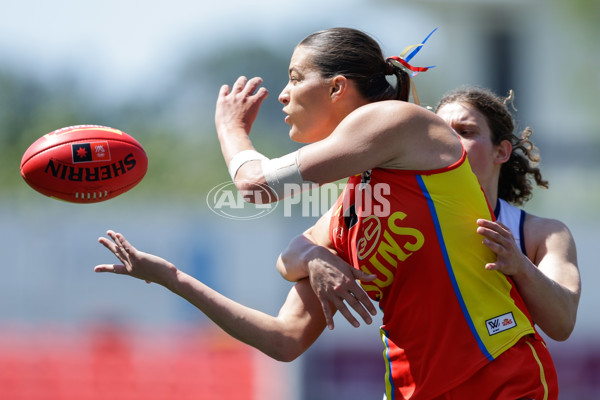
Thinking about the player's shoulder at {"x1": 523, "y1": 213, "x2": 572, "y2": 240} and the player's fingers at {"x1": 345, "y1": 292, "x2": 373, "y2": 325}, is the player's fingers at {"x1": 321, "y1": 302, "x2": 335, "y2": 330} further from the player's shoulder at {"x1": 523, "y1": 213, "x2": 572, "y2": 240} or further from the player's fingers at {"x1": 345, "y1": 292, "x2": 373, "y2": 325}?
the player's shoulder at {"x1": 523, "y1": 213, "x2": 572, "y2": 240}

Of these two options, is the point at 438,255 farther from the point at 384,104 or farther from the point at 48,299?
the point at 48,299

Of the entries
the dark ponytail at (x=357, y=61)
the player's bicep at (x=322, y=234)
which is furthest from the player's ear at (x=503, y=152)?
the player's bicep at (x=322, y=234)

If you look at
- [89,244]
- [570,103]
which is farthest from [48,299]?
[570,103]

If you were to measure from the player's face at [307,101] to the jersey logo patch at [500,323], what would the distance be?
91 centimetres

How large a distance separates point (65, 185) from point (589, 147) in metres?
17.5

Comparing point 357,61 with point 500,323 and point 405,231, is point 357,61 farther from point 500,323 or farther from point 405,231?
point 500,323

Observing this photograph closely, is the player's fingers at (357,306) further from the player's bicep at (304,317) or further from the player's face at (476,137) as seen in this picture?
the player's face at (476,137)

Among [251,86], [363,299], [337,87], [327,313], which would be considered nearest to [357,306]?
[363,299]

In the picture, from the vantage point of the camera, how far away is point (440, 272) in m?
2.72

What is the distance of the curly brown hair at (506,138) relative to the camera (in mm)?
3482

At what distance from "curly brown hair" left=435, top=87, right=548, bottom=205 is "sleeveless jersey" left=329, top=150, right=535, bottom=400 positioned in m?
0.77

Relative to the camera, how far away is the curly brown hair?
3.48m

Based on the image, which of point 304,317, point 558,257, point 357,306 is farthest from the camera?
point 304,317

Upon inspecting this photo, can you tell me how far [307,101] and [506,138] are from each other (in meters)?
1.05
